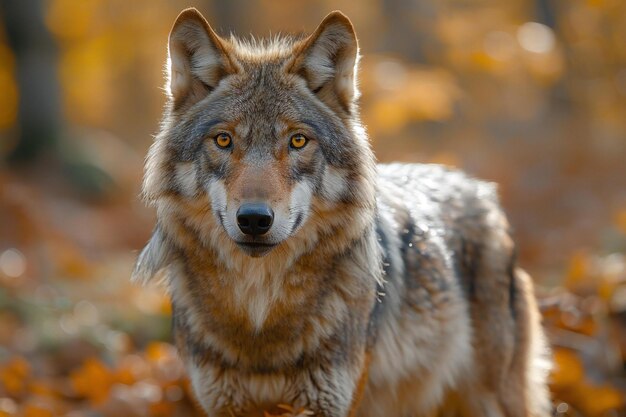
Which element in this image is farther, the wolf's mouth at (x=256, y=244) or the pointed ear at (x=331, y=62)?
the pointed ear at (x=331, y=62)

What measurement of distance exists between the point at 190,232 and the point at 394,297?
1281 mm

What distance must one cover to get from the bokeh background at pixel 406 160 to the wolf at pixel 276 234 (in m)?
1.03

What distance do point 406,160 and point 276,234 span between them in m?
6.78

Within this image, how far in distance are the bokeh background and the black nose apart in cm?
193

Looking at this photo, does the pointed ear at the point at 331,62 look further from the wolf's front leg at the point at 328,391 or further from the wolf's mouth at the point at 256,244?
the wolf's front leg at the point at 328,391

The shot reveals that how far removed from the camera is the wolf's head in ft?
13.5

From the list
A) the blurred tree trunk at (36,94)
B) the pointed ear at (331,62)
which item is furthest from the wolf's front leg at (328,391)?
the blurred tree trunk at (36,94)

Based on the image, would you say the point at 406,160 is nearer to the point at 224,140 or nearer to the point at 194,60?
the point at 194,60

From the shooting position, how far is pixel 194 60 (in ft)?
15.1

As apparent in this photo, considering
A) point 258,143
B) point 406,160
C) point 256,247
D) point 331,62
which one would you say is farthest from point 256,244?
point 406,160

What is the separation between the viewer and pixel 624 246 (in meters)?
8.43

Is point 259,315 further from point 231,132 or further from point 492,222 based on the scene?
point 492,222

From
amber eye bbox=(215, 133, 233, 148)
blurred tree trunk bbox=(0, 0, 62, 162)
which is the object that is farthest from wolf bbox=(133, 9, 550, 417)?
blurred tree trunk bbox=(0, 0, 62, 162)

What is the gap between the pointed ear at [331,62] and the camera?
448cm
